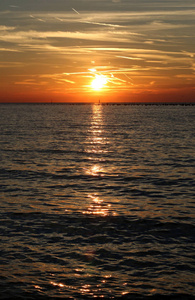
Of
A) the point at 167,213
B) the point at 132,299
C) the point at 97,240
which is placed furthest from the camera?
the point at 167,213

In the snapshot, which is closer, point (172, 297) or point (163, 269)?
point (172, 297)

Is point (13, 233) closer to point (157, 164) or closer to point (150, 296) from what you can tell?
point (150, 296)

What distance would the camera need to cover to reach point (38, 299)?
36.8ft

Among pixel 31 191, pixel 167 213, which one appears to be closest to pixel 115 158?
pixel 31 191

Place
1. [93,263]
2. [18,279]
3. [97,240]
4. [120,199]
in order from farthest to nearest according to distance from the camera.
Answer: [120,199] → [97,240] → [93,263] → [18,279]

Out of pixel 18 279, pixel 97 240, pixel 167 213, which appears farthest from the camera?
pixel 167 213

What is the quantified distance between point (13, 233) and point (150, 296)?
23.8 ft

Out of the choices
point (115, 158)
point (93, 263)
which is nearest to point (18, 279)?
point (93, 263)

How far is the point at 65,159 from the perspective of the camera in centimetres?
3981

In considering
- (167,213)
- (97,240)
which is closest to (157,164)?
(167,213)

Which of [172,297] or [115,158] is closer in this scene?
[172,297]

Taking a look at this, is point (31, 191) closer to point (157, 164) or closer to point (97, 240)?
point (97, 240)

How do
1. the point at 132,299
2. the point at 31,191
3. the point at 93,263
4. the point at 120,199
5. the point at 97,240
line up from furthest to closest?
the point at 31,191, the point at 120,199, the point at 97,240, the point at 93,263, the point at 132,299

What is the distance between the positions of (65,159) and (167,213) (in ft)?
69.4
